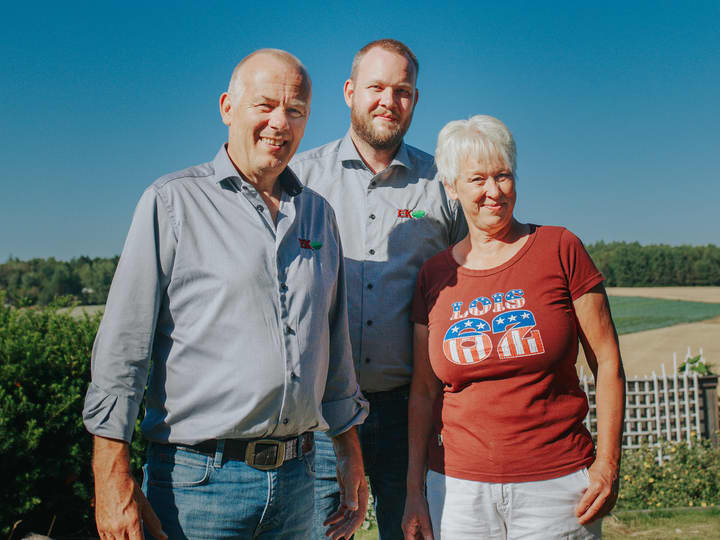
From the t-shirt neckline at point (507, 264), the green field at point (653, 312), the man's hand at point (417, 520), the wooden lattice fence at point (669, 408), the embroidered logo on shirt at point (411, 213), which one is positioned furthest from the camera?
the green field at point (653, 312)

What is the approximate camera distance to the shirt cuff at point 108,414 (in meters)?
1.86

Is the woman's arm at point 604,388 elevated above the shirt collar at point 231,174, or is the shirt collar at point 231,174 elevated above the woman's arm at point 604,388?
the shirt collar at point 231,174

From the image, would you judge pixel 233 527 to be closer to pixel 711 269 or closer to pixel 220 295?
pixel 220 295

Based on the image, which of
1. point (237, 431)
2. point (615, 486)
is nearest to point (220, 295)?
point (237, 431)

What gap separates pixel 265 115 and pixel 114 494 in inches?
51.0

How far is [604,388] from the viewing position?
8.00ft

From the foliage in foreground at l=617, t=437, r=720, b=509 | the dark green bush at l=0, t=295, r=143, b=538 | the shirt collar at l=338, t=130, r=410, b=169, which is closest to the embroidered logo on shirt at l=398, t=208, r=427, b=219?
the shirt collar at l=338, t=130, r=410, b=169

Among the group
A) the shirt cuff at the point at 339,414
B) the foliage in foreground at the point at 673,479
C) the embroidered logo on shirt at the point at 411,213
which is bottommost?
the foliage in foreground at the point at 673,479

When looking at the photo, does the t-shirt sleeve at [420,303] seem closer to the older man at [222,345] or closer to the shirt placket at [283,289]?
the older man at [222,345]

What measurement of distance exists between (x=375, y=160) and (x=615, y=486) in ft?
6.03

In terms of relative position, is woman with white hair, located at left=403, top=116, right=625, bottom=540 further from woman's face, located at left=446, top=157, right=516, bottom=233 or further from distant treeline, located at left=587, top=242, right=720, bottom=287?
distant treeline, located at left=587, top=242, right=720, bottom=287

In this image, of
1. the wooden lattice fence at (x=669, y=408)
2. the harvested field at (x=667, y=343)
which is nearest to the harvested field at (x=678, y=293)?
the harvested field at (x=667, y=343)

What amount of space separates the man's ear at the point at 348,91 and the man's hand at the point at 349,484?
1.69m

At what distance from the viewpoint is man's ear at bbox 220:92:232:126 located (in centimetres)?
222
